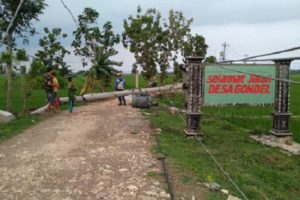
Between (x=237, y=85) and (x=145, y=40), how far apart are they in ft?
67.3

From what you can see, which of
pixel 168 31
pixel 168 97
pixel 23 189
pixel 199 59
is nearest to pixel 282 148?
pixel 199 59

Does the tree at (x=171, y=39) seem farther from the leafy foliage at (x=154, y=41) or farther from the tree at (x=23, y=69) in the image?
the tree at (x=23, y=69)

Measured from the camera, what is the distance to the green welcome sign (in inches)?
447

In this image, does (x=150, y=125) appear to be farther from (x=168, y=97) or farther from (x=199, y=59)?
(x=168, y=97)

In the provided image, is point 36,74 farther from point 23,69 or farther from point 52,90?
point 52,90

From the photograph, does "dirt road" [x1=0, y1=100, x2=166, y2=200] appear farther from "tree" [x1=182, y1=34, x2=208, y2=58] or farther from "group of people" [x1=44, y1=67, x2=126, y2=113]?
"tree" [x1=182, y1=34, x2=208, y2=58]

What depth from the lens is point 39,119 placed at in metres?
13.9

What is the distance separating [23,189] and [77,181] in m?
0.79

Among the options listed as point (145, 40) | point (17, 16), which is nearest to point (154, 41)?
point (145, 40)

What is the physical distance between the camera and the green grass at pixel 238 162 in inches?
282

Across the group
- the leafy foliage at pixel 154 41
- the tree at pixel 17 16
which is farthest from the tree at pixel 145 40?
the tree at pixel 17 16

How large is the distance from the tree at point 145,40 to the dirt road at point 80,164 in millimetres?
19950

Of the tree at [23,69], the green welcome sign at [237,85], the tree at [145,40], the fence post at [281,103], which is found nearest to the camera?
the green welcome sign at [237,85]

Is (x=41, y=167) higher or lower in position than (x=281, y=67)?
lower
